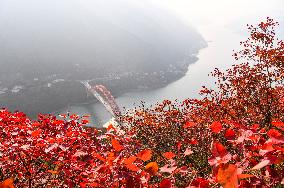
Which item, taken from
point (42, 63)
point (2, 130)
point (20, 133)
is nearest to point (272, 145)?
point (20, 133)

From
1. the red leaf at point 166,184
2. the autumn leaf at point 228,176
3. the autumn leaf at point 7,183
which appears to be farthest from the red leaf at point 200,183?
the autumn leaf at point 7,183

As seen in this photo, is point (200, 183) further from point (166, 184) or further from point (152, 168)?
point (152, 168)

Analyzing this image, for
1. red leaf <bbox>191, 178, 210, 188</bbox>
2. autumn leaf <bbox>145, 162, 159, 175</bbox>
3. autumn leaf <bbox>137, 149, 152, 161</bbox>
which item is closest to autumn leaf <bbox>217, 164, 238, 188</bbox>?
red leaf <bbox>191, 178, 210, 188</bbox>

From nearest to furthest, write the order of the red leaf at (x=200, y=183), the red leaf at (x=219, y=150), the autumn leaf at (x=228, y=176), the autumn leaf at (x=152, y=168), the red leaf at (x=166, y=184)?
the autumn leaf at (x=228, y=176) → the red leaf at (x=219, y=150) → the red leaf at (x=200, y=183) → the red leaf at (x=166, y=184) → the autumn leaf at (x=152, y=168)

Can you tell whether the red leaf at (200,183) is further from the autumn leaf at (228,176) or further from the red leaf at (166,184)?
the autumn leaf at (228,176)

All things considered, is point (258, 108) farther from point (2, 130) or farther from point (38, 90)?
point (38, 90)

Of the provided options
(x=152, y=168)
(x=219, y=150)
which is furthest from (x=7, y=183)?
(x=219, y=150)

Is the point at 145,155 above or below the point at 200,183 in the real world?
above

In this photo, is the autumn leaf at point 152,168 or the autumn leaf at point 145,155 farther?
the autumn leaf at point 152,168

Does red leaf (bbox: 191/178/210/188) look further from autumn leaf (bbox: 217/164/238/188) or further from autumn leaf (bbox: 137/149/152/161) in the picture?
autumn leaf (bbox: 217/164/238/188)
